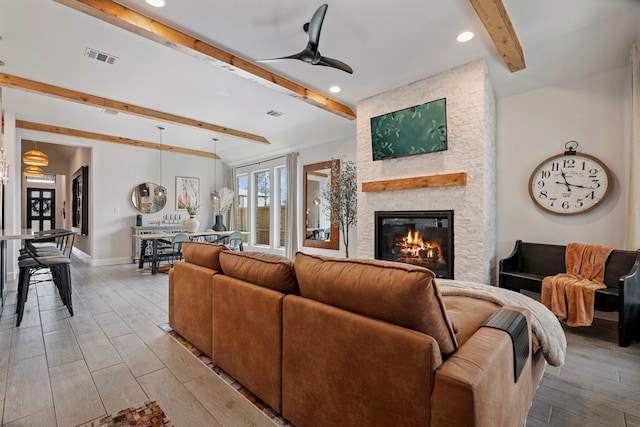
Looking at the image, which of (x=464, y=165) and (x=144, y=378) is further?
(x=464, y=165)

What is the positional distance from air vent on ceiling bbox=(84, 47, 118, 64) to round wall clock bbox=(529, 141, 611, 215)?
5.47 m

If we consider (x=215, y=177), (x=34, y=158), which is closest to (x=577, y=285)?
(x=215, y=177)

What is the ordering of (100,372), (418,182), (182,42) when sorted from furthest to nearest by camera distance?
(418,182) < (182,42) < (100,372)

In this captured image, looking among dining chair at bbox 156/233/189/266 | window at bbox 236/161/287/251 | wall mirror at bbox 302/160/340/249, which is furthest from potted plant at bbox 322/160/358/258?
dining chair at bbox 156/233/189/266

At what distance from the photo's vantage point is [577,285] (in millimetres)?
2893

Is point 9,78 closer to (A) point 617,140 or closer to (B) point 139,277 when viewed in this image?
(B) point 139,277

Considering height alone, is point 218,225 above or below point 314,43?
below

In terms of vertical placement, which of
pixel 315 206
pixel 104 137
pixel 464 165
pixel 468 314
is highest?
pixel 104 137

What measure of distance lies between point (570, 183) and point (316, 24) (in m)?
3.41

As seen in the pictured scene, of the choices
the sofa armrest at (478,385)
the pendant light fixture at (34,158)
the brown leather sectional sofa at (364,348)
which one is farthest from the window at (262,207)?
the sofa armrest at (478,385)

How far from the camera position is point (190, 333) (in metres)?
2.50

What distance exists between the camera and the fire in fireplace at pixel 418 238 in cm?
381

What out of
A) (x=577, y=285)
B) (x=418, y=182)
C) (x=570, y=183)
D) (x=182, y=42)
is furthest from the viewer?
(x=418, y=182)

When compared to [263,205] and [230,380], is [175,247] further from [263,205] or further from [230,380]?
[230,380]
